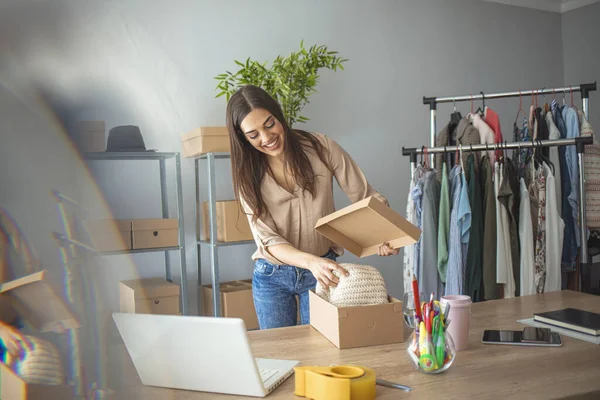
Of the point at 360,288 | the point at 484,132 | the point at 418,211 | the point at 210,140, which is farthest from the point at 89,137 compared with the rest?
the point at 484,132

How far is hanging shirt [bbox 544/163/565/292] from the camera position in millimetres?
2727

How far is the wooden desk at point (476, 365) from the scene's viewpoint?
0.99 meters

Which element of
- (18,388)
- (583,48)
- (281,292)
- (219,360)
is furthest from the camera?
(583,48)

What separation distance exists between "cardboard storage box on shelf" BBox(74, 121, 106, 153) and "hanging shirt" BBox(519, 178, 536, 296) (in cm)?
280

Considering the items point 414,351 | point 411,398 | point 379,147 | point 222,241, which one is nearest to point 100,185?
point 411,398

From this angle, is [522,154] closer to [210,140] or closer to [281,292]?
[210,140]

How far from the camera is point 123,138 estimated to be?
0.86ft

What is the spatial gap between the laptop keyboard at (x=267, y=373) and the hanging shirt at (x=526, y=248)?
2.00m

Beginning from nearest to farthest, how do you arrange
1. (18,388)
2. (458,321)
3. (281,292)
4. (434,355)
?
(18,388) < (434,355) < (458,321) < (281,292)

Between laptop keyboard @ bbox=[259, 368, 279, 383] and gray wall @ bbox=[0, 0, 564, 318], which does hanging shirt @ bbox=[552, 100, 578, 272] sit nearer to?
gray wall @ bbox=[0, 0, 564, 318]

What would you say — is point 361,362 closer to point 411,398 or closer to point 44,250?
point 411,398

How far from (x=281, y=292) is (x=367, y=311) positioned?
21.6 inches

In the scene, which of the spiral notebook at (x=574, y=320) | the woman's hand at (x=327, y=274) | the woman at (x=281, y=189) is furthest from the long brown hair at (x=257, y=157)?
the spiral notebook at (x=574, y=320)

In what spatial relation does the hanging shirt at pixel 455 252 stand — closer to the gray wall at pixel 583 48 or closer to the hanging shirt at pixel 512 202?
the hanging shirt at pixel 512 202
